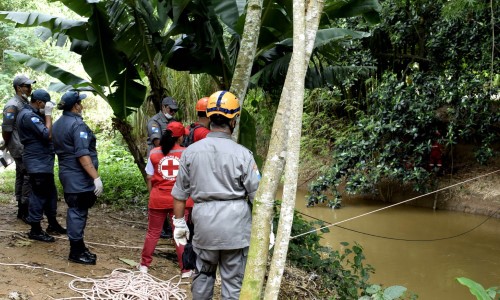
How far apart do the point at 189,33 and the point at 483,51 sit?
217 inches

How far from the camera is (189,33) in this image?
19.8ft

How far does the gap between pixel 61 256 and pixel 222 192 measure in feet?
8.09

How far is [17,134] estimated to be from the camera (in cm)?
634

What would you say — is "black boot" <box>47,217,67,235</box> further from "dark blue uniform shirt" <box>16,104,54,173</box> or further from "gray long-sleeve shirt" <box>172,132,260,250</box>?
"gray long-sleeve shirt" <box>172,132,260,250</box>

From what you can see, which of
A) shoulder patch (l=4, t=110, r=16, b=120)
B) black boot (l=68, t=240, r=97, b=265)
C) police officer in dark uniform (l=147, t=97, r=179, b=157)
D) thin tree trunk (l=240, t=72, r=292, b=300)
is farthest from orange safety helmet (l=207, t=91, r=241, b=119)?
shoulder patch (l=4, t=110, r=16, b=120)

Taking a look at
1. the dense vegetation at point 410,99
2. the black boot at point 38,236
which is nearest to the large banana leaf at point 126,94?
the dense vegetation at point 410,99

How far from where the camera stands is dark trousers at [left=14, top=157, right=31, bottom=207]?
6.28m

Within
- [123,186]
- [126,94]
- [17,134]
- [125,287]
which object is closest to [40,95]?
[17,134]

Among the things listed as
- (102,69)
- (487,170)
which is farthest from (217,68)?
(487,170)

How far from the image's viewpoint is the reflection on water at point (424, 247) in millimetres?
7748

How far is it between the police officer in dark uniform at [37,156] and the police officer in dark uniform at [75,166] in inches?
25.5

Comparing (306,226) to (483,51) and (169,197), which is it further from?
(483,51)

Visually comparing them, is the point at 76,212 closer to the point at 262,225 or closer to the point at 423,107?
the point at 262,225

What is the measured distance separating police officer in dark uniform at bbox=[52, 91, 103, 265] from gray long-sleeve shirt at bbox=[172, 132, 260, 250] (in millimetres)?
1635
